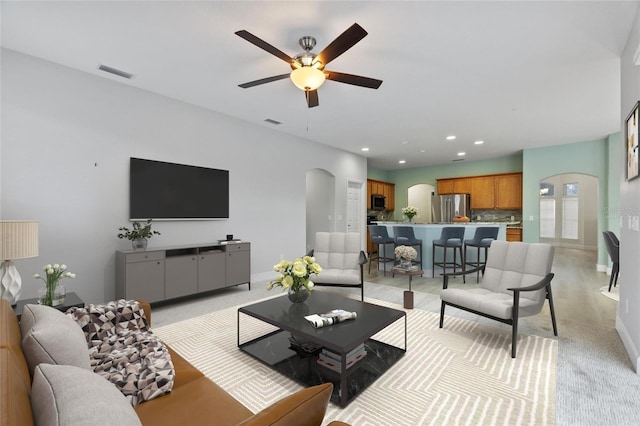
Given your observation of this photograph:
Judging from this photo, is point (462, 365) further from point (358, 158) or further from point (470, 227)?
point (358, 158)

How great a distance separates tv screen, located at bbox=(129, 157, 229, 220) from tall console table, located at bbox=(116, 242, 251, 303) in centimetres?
55

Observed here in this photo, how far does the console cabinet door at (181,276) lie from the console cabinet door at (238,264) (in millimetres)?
527

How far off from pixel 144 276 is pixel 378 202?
7.09m

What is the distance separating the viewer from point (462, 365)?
2.38 metres

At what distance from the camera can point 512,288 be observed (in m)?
2.67

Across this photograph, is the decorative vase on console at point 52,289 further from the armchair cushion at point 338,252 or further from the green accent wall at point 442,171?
the green accent wall at point 442,171

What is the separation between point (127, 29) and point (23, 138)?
5.46ft

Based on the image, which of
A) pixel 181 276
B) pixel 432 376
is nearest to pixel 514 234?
pixel 432 376

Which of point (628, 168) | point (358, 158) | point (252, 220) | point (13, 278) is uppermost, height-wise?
point (358, 158)

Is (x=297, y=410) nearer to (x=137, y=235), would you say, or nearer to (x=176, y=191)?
(x=137, y=235)

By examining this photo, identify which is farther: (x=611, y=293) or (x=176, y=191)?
(x=611, y=293)

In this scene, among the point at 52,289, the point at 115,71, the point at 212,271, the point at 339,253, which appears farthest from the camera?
the point at 339,253

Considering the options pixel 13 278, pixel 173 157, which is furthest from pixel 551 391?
pixel 173 157

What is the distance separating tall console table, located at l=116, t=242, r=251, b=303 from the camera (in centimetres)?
349
